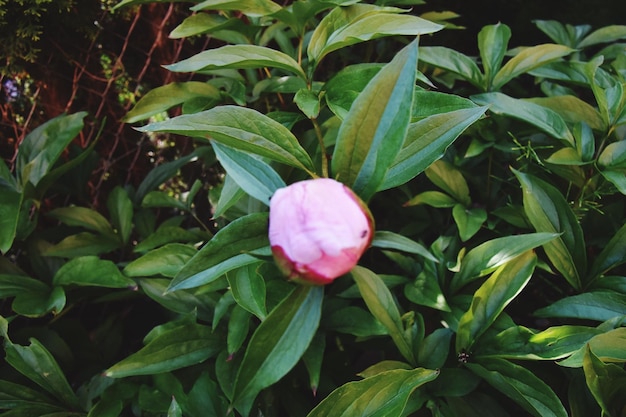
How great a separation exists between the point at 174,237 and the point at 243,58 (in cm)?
45

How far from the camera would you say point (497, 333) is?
2.63 ft

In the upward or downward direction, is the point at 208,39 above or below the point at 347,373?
above

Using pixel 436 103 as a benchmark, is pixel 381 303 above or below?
below

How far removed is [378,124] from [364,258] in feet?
2.40

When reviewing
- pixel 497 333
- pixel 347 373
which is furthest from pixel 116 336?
pixel 497 333

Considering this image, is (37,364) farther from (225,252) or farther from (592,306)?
(592,306)

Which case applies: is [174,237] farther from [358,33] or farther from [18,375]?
[358,33]

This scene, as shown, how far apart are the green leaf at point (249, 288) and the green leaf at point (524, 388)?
0.32m

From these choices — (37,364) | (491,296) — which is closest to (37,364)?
(37,364)

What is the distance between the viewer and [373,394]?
681mm

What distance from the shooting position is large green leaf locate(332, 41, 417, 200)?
0.53 metres

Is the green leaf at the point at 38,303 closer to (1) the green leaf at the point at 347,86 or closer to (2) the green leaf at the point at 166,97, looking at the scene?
(2) the green leaf at the point at 166,97

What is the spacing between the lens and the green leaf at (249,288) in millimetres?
702

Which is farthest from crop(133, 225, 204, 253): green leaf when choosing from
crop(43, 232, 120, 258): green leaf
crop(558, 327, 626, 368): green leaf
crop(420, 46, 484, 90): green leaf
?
crop(558, 327, 626, 368): green leaf
